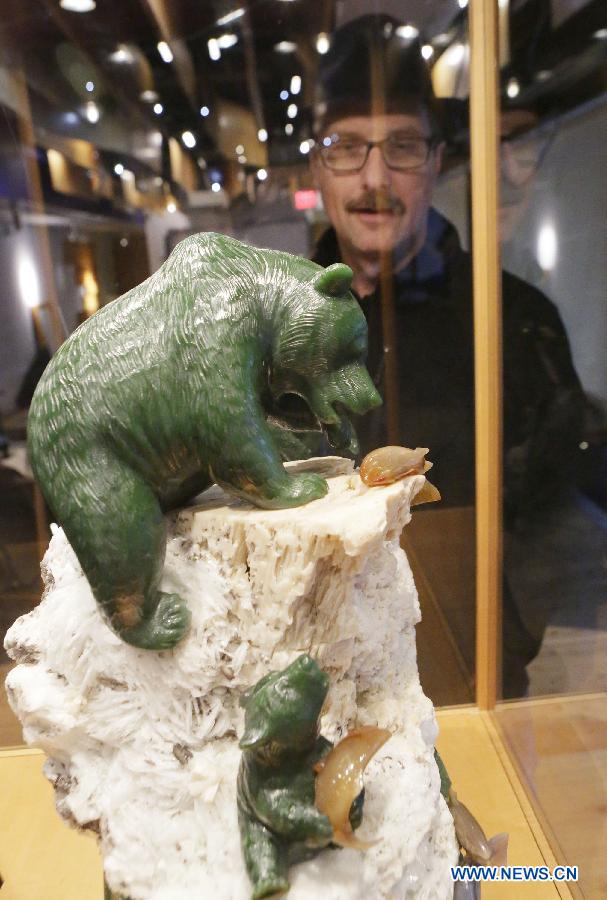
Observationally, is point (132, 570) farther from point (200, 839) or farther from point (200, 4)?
point (200, 4)

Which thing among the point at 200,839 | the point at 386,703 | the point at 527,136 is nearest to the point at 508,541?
the point at 386,703

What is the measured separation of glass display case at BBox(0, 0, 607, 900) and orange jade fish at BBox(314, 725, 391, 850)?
25.9 inches

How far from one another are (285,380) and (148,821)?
581 millimetres

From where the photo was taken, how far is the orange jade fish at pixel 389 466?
2.69 ft

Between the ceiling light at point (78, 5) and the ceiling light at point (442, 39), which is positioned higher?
the ceiling light at point (78, 5)

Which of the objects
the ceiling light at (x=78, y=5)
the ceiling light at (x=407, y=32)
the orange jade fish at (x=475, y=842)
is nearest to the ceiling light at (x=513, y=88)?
the ceiling light at (x=407, y=32)

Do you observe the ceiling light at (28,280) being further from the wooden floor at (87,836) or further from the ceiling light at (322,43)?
the wooden floor at (87,836)

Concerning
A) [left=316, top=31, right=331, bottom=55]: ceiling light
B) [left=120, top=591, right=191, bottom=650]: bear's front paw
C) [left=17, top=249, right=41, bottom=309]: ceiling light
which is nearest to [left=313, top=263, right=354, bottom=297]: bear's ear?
[left=120, top=591, right=191, bottom=650]: bear's front paw

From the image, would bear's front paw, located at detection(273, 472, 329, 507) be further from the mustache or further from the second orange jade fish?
the mustache

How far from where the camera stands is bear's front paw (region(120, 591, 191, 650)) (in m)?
0.80

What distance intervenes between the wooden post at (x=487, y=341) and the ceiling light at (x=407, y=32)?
107 mm

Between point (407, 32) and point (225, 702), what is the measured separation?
1241 millimetres

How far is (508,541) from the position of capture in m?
1.53

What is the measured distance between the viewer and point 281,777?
2.35 ft
